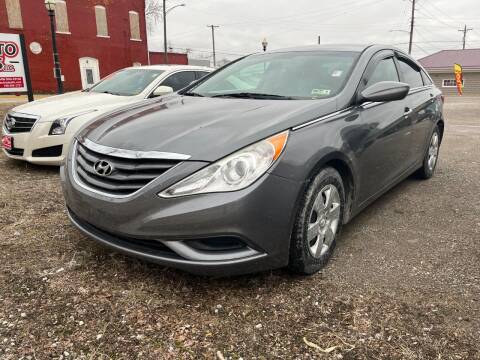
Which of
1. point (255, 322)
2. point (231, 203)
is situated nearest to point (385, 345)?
point (255, 322)

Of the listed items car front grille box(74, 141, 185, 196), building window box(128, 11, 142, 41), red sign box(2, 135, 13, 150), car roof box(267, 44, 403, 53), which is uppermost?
building window box(128, 11, 142, 41)

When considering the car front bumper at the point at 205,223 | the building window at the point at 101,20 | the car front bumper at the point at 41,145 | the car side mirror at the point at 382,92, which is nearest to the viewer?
the car front bumper at the point at 205,223

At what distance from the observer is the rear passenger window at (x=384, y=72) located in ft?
11.0

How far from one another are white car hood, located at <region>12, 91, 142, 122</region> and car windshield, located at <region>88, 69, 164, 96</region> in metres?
0.23

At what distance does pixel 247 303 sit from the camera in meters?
2.34

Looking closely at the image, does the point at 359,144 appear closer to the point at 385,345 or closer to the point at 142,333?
the point at 385,345

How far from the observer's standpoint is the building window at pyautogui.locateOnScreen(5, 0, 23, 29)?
81.8 feet

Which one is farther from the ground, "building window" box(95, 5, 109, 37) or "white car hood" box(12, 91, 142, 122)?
"building window" box(95, 5, 109, 37)

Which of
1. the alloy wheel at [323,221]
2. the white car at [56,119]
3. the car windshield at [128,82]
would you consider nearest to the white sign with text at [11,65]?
the car windshield at [128,82]

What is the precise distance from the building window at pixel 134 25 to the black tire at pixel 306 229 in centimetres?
3162

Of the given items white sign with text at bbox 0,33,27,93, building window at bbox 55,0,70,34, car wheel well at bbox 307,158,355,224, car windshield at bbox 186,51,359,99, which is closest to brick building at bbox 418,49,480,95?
building window at bbox 55,0,70,34

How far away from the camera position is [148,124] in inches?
103

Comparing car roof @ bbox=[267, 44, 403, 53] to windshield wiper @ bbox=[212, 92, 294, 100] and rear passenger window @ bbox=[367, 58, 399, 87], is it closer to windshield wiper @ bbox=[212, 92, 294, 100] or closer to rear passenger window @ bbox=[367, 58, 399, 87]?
rear passenger window @ bbox=[367, 58, 399, 87]

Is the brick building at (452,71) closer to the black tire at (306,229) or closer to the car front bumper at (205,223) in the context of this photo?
the black tire at (306,229)
